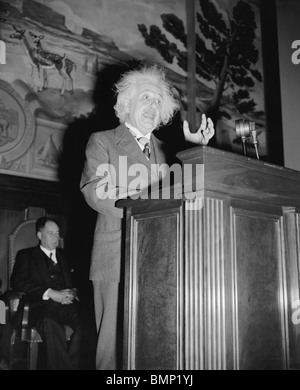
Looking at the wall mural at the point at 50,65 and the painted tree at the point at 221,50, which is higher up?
the painted tree at the point at 221,50

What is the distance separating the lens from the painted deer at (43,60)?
5.20 m

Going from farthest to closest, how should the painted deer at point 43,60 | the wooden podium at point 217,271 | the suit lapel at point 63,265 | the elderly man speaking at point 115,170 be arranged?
the painted deer at point 43,60 < the suit lapel at point 63,265 < the elderly man speaking at point 115,170 < the wooden podium at point 217,271

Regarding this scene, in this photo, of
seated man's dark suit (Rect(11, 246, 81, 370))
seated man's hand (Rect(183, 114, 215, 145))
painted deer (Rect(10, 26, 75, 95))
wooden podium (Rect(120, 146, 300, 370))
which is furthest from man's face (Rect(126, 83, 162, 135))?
painted deer (Rect(10, 26, 75, 95))

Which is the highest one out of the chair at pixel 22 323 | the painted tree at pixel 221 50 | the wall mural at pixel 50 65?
the painted tree at pixel 221 50

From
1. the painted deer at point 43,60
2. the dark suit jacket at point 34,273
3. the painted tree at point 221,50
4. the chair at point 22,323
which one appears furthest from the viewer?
the painted tree at point 221,50

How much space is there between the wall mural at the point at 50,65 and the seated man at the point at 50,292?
0.94m

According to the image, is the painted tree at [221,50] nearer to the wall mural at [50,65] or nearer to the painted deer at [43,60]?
the wall mural at [50,65]

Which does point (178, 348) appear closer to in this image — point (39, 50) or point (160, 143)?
point (160, 143)

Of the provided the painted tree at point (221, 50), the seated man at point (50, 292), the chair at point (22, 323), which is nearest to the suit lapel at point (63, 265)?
the seated man at point (50, 292)

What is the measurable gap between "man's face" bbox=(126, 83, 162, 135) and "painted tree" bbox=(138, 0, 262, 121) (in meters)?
3.99

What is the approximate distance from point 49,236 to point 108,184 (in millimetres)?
2660

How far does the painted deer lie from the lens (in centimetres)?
520

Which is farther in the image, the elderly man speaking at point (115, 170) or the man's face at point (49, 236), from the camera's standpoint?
the man's face at point (49, 236)
